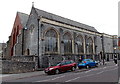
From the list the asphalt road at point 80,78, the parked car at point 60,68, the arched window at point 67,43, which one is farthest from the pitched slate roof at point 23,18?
the asphalt road at point 80,78

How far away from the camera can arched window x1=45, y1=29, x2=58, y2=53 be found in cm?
2430

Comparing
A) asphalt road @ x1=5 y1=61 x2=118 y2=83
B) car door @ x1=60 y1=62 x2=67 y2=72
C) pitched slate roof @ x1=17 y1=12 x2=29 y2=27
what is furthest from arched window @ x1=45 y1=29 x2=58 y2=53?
pitched slate roof @ x1=17 y1=12 x2=29 y2=27

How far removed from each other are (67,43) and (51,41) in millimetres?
4862

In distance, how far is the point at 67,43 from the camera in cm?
2842

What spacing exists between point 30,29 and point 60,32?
6544mm

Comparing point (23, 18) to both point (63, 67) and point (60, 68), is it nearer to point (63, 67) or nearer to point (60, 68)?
point (63, 67)

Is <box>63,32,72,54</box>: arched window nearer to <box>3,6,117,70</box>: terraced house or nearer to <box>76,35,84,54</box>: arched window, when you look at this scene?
<box>3,6,117,70</box>: terraced house

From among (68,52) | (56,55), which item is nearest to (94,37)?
(68,52)

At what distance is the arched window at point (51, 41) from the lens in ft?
79.7

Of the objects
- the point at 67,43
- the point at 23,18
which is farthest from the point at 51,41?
the point at 23,18

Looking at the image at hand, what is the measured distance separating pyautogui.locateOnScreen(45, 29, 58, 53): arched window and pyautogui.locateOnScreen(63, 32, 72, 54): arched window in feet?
9.36

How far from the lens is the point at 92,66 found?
21281 millimetres

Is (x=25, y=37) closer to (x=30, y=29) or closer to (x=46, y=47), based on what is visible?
(x=30, y=29)

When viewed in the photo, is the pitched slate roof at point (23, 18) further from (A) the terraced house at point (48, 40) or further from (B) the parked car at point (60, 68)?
(B) the parked car at point (60, 68)
